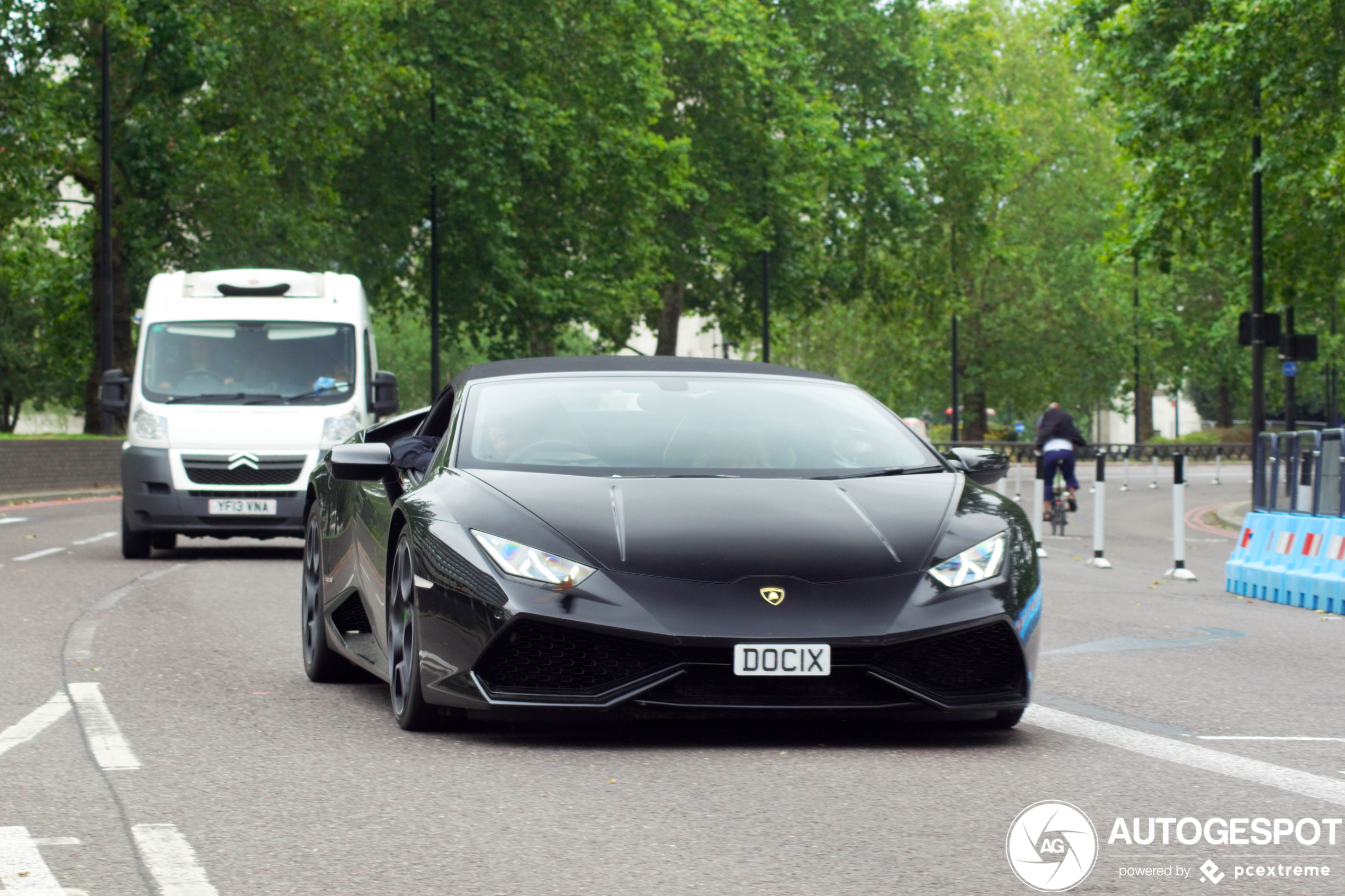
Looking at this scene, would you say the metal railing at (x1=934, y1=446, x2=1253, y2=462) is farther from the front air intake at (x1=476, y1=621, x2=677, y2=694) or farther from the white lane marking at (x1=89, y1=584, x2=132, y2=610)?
the front air intake at (x1=476, y1=621, x2=677, y2=694)

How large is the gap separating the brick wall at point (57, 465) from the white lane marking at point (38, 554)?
12.4 meters

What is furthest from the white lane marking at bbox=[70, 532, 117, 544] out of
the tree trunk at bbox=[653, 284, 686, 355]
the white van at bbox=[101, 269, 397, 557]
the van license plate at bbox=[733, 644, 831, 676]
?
the tree trunk at bbox=[653, 284, 686, 355]

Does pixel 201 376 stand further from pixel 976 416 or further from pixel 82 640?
pixel 976 416

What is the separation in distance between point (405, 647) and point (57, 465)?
29281 millimetres

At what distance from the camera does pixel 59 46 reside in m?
34.2

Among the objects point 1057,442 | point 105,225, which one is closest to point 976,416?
point 105,225

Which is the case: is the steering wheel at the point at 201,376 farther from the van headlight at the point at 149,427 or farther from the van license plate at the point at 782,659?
the van license plate at the point at 782,659

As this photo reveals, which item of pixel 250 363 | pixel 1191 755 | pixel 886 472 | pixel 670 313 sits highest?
pixel 670 313

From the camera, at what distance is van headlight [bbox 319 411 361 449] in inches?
696

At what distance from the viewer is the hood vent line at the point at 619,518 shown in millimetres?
6215

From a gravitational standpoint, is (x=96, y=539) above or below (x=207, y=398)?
below

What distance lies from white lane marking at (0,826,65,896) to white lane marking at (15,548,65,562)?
508 inches

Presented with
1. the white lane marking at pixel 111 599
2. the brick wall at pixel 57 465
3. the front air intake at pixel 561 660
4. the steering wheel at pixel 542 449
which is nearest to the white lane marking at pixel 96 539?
the white lane marking at pixel 111 599

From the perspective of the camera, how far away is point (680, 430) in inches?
287
